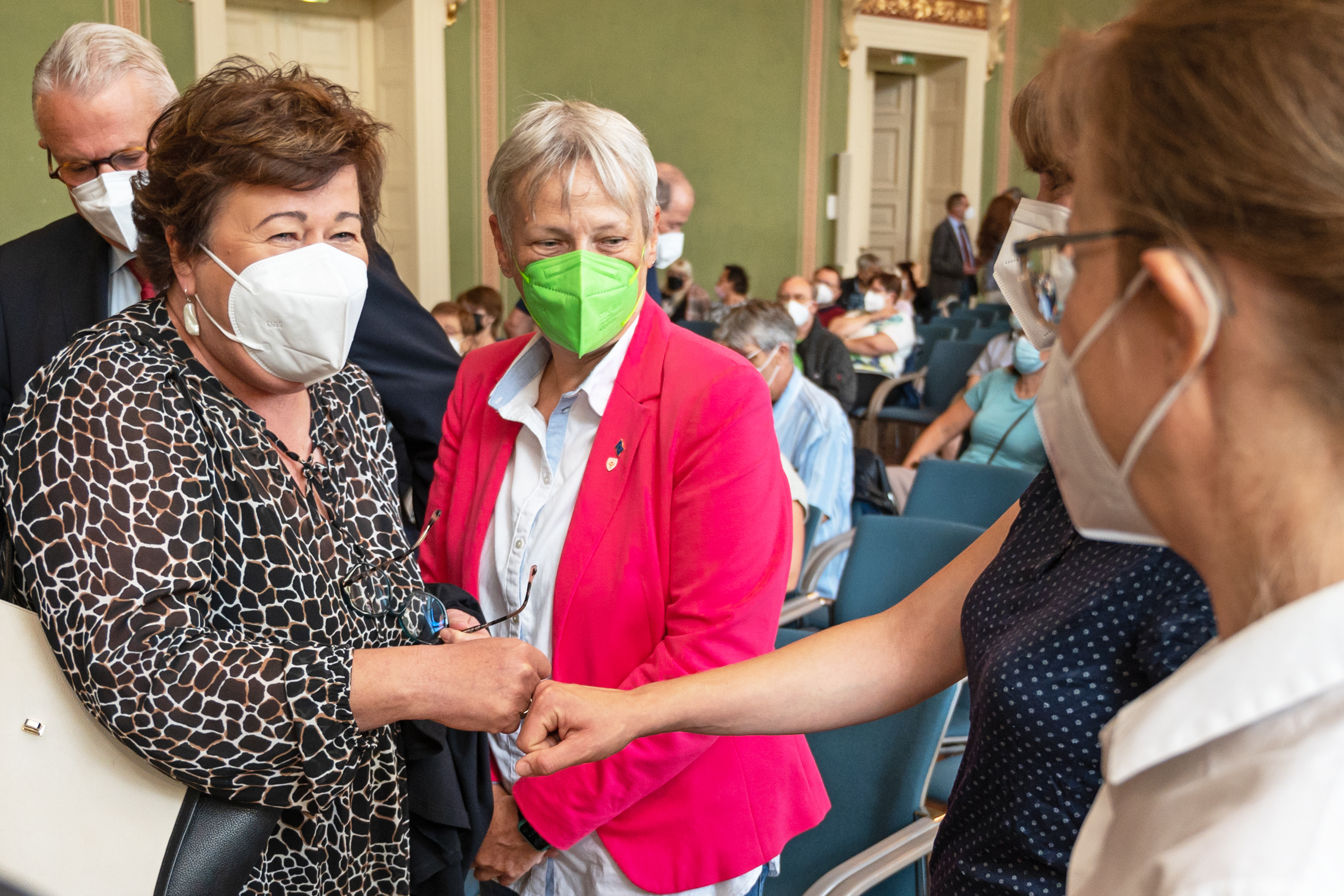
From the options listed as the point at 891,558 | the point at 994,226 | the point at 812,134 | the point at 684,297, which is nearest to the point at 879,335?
the point at 684,297

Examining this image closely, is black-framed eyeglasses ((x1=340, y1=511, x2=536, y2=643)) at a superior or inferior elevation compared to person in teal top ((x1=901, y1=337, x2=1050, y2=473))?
superior

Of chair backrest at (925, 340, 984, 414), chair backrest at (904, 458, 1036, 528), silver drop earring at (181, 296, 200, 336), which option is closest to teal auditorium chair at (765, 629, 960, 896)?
silver drop earring at (181, 296, 200, 336)

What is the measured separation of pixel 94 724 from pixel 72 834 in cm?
11

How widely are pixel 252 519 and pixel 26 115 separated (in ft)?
21.0

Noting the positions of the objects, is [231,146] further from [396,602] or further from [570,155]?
[396,602]

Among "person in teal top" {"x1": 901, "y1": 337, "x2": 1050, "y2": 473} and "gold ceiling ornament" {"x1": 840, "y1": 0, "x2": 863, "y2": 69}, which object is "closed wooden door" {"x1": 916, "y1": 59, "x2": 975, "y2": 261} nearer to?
"gold ceiling ornament" {"x1": 840, "y1": 0, "x2": 863, "y2": 69}

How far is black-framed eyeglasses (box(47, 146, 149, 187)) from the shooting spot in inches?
73.7

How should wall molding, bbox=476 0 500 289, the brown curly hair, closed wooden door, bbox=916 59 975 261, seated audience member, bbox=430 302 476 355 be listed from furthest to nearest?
closed wooden door, bbox=916 59 975 261, wall molding, bbox=476 0 500 289, seated audience member, bbox=430 302 476 355, the brown curly hair

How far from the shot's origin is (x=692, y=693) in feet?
3.79

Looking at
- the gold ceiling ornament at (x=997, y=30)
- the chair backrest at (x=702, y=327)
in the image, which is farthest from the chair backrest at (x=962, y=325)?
the gold ceiling ornament at (x=997, y=30)

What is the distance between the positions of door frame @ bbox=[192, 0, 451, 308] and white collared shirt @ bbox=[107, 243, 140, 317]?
606 centimetres

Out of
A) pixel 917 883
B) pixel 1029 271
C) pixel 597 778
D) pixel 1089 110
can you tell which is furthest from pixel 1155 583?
pixel 917 883

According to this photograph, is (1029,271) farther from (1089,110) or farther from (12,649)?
(12,649)

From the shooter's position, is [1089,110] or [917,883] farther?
[917,883]
